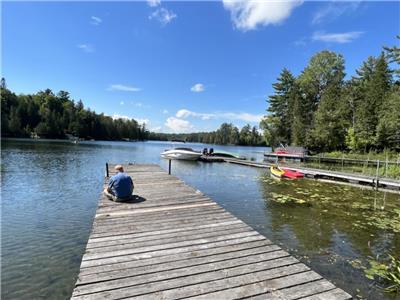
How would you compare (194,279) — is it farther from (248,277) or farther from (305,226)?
(305,226)

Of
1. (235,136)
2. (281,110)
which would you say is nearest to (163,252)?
(281,110)

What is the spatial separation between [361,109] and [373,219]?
28.8 meters

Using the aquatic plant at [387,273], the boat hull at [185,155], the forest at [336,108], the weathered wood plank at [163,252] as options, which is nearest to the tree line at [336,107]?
the forest at [336,108]

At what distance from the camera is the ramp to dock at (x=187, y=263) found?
3493 millimetres

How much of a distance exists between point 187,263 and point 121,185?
4.63 m

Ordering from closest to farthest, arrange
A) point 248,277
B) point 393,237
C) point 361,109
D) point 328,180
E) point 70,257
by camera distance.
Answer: point 248,277
point 70,257
point 393,237
point 328,180
point 361,109

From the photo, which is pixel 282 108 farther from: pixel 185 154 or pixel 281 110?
pixel 185 154

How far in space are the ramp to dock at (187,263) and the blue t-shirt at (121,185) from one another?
1.29 metres

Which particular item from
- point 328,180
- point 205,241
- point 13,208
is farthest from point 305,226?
point 328,180

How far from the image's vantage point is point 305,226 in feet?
31.6

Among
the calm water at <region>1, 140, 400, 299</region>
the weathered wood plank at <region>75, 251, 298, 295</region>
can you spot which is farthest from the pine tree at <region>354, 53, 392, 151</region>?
the weathered wood plank at <region>75, 251, 298, 295</region>

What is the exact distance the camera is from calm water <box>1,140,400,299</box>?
5.91m

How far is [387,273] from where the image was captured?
20.2ft

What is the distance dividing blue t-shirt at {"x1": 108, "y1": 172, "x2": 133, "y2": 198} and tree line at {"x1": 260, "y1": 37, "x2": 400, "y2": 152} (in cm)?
2649
